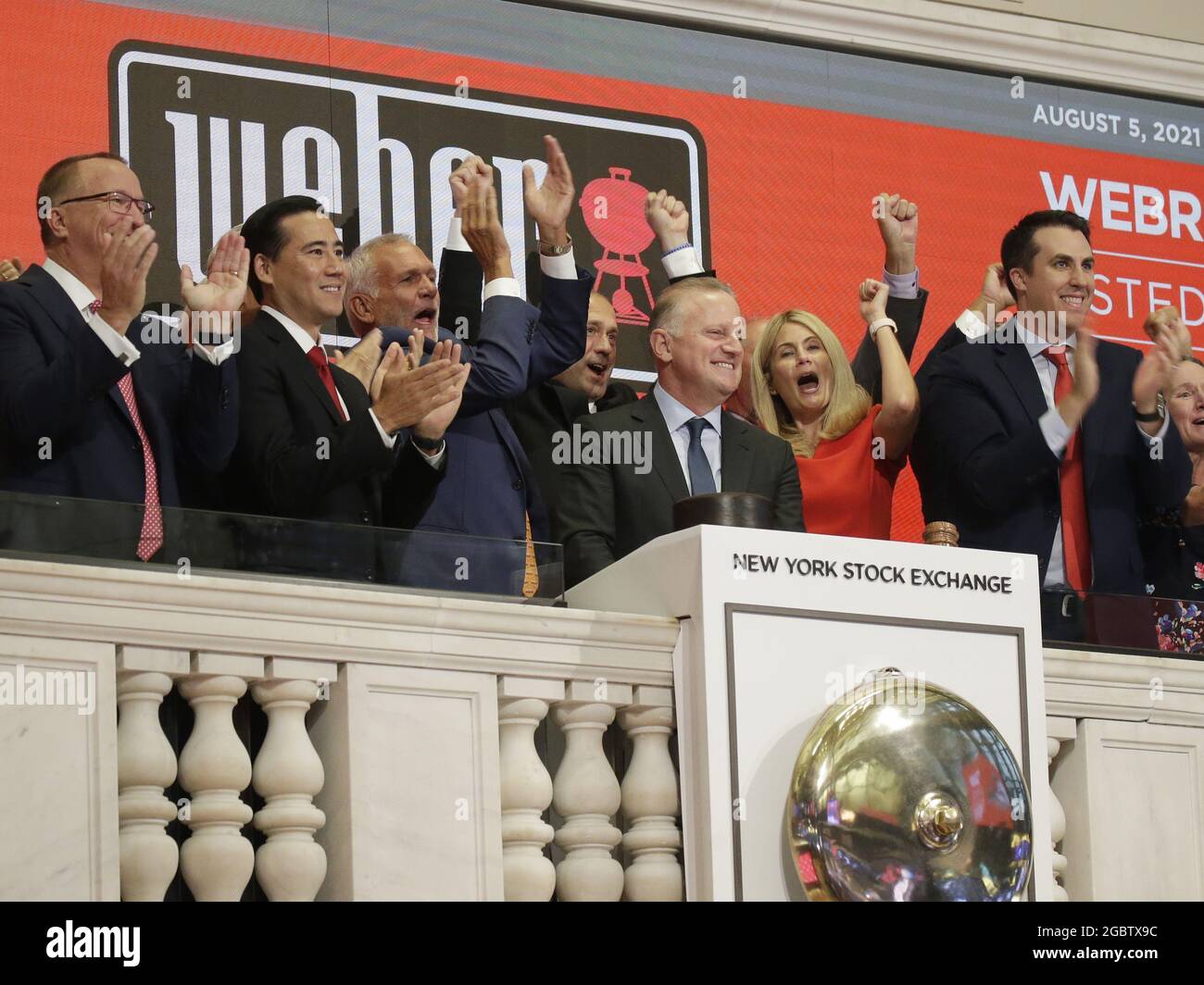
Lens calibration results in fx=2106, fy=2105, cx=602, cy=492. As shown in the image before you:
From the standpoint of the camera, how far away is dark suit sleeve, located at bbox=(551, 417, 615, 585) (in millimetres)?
3973

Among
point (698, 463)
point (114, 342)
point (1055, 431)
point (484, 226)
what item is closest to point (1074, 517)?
point (1055, 431)

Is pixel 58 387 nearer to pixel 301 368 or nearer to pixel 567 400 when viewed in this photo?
pixel 301 368

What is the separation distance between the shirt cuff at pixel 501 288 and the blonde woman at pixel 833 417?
72 cm

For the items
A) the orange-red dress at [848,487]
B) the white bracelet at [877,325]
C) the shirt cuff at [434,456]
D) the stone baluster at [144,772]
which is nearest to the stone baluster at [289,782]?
the stone baluster at [144,772]

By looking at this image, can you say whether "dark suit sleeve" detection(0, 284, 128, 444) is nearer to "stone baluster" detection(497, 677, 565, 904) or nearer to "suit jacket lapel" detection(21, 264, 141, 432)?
"suit jacket lapel" detection(21, 264, 141, 432)

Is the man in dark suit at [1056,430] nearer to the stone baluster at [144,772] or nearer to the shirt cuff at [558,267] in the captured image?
the shirt cuff at [558,267]

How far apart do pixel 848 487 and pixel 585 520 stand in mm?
1138

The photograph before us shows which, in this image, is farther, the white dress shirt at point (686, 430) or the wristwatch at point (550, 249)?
the wristwatch at point (550, 249)

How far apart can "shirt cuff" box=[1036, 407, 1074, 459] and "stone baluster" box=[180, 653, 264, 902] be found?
219cm

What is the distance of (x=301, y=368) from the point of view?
420 centimetres

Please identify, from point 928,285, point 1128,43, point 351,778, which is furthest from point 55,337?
point 1128,43

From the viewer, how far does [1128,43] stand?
22.6 feet

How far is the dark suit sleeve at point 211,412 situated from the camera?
12.5 ft

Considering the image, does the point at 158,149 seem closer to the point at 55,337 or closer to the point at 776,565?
the point at 55,337
